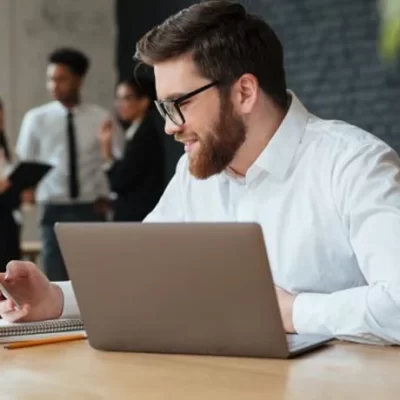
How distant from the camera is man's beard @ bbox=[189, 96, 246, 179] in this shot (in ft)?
6.12

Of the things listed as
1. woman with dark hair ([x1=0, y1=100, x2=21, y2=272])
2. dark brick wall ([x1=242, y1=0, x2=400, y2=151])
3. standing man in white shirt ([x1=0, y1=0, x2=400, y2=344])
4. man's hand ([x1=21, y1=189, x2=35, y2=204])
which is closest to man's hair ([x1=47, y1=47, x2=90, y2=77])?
man's hand ([x1=21, y1=189, x2=35, y2=204])

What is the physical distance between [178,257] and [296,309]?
1.05 ft

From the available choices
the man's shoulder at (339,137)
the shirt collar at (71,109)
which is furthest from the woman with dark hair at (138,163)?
the man's shoulder at (339,137)

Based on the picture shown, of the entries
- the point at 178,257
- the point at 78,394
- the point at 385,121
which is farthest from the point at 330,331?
the point at 385,121

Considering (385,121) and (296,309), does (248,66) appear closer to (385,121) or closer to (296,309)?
(296,309)

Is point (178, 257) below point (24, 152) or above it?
above

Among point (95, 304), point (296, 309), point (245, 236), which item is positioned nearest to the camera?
point (245, 236)

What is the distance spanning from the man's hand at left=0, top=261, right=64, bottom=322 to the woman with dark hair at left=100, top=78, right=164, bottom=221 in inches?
117

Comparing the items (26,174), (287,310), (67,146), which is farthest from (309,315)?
(67,146)

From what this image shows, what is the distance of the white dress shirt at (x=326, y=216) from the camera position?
154 centimetres

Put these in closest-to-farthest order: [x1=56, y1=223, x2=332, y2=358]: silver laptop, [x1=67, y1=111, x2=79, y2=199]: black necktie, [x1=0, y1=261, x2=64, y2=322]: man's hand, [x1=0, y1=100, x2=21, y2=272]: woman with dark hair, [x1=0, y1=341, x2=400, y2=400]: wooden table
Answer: [x1=0, y1=341, x2=400, y2=400]: wooden table → [x1=56, y1=223, x2=332, y2=358]: silver laptop → [x1=0, y1=261, x2=64, y2=322]: man's hand → [x1=0, y1=100, x2=21, y2=272]: woman with dark hair → [x1=67, y1=111, x2=79, y2=199]: black necktie

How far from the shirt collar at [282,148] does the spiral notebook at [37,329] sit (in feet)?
1.51

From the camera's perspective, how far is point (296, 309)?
5.21 feet

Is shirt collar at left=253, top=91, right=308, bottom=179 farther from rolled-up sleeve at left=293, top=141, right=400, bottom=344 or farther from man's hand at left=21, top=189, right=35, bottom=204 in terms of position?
man's hand at left=21, top=189, right=35, bottom=204
